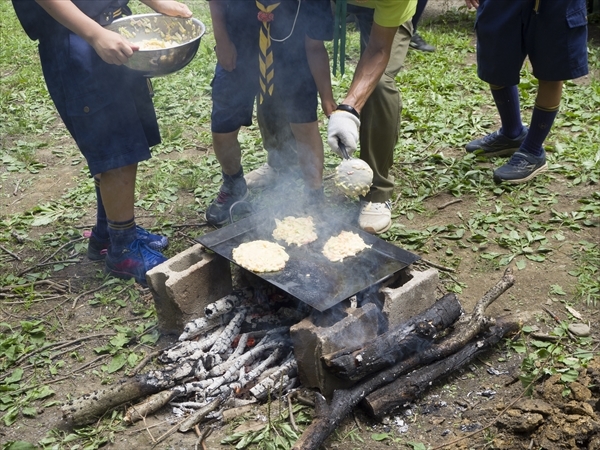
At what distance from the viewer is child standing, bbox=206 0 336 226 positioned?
407 centimetres

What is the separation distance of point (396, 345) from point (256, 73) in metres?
2.17

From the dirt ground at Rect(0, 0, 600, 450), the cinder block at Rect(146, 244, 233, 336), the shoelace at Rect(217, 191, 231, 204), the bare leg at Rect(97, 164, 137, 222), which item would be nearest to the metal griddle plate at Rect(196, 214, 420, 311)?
the cinder block at Rect(146, 244, 233, 336)

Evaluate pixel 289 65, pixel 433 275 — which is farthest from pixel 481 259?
pixel 289 65

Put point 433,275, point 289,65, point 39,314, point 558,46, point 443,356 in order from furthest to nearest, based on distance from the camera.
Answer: point 558,46 < point 289,65 < point 39,314 < point 433,275 < point 443,356

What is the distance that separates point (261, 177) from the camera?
516 centimetres

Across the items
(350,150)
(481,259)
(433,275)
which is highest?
(350,150)

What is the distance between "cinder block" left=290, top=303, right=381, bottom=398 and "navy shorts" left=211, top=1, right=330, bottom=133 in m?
1.68

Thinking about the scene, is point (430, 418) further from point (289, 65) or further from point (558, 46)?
point (558, 46)

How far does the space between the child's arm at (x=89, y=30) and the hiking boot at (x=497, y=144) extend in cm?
331

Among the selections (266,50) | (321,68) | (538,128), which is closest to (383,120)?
(321,68)

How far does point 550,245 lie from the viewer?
438 centimetres

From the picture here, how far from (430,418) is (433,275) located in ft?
2.62

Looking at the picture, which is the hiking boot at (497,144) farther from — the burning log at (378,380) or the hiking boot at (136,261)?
the hiking boot at (136,261)

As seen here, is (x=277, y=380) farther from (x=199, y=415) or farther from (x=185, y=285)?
(x=185, y=285)
